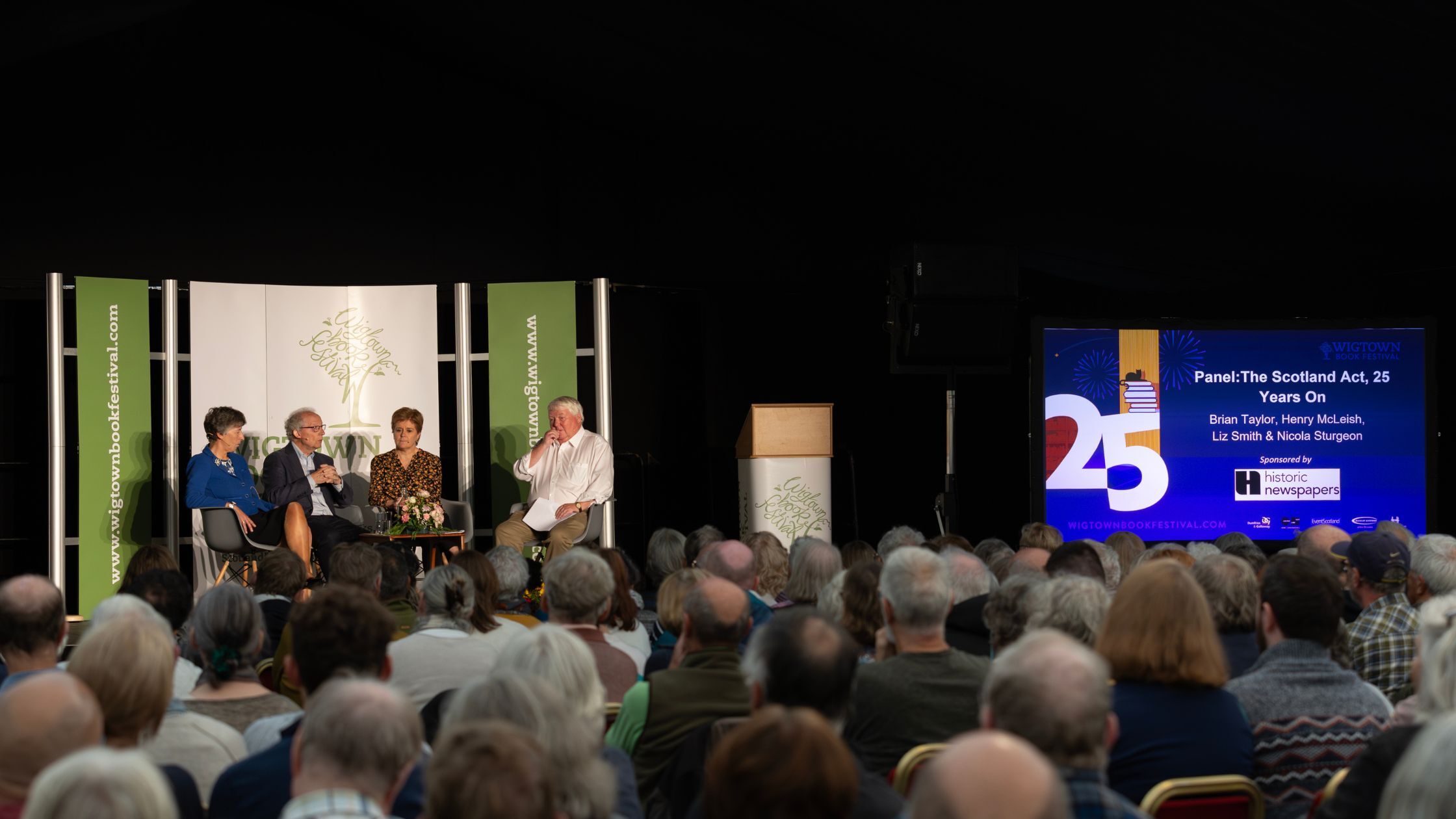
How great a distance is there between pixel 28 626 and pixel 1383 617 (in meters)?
3.53

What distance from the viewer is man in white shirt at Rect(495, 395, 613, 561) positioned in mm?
8414

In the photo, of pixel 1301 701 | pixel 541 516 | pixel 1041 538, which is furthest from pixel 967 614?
pixel 541 516

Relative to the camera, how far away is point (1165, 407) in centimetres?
930

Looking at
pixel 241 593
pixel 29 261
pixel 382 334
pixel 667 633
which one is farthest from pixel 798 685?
pixel 29 261

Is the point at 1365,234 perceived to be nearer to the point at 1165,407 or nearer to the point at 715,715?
the point at 1165,407

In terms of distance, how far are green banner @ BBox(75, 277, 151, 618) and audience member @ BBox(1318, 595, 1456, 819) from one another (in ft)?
25.1

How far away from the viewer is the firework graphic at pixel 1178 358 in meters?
9.30

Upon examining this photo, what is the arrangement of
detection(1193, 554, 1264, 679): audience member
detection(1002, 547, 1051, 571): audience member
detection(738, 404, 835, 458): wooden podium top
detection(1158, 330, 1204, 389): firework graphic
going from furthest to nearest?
detection(1158, 330, 1204, 389): firework graphic, detection(738, 404, 835, 458): wooden podium top, detection(1002, 547, 1051, 571): audience member, detection(1193, 554, 1264, 679): audience member

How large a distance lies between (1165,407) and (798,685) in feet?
24.5

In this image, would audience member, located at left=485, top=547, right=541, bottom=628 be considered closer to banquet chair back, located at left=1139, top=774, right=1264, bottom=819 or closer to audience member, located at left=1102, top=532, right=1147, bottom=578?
audience member, located at left=1102, top=532, right=1147, bottom=578

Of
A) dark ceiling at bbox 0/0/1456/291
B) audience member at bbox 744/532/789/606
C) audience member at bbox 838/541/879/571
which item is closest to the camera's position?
audience member at bbox 744/532/789/606

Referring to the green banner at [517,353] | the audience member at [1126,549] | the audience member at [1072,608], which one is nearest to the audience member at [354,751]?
the audience member at [1072,608]

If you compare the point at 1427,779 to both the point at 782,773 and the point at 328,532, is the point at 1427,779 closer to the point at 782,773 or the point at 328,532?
the point at 782,773

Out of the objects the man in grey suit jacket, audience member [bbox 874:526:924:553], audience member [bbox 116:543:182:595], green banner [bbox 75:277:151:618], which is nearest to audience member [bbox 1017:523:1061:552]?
audience member [bbox 874:526:924:553]
